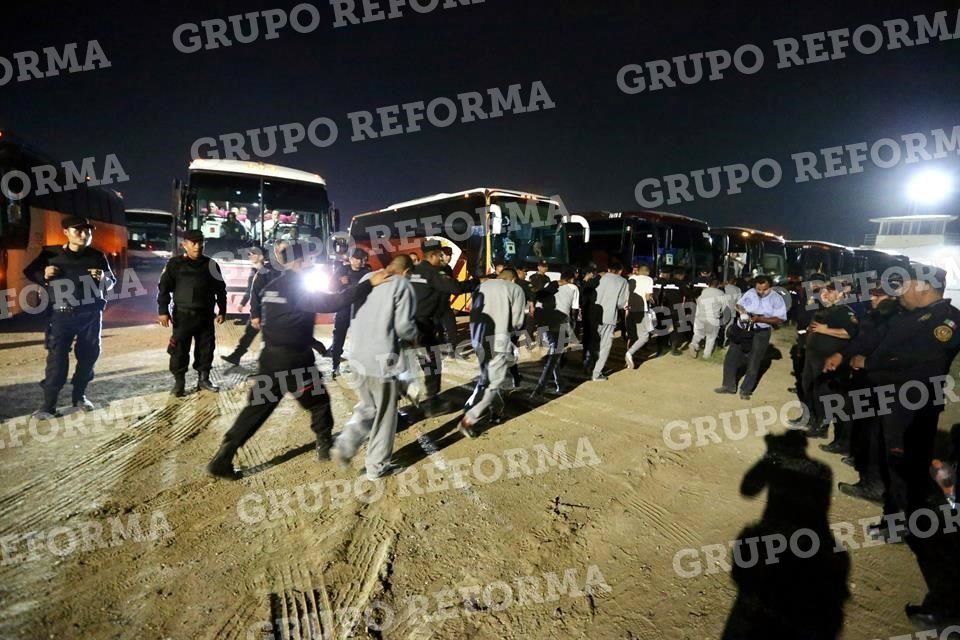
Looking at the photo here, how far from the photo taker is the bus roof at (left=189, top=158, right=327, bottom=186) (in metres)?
10.0

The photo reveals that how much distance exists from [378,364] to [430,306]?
216 cm

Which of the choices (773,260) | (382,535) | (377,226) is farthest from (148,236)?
(773,260)

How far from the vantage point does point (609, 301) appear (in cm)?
716

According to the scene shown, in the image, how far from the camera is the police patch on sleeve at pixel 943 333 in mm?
3227

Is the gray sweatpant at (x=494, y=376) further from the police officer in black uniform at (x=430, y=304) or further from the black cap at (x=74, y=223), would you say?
the black cap at (x=74, y=223)

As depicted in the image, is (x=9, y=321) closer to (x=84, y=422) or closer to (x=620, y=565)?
(x=84, y=422)

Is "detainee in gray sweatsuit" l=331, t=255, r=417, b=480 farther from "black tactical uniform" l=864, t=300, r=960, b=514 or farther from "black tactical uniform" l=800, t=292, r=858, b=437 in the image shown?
"black tactical uniform" l=800, t=292, r=858, b=437

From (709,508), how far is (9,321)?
14.1 m

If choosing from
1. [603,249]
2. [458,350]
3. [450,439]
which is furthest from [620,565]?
[603,249]

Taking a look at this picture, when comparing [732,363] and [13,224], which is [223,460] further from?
[13,224]

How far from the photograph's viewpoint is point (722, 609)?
2.55m

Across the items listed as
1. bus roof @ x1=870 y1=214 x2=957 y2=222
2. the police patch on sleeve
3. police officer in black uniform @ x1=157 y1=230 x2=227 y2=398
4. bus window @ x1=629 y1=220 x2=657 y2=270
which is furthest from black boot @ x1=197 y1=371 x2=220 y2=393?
bus roof @ x1=870 y1=214 x2=957 y2=222

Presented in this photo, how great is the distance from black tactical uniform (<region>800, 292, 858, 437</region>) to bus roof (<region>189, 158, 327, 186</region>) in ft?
35.0

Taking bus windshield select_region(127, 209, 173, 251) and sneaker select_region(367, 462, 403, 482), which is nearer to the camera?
sneaker select_region(367, 462, 403, 482)
